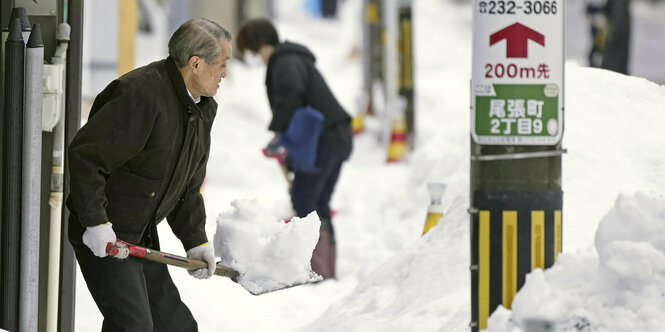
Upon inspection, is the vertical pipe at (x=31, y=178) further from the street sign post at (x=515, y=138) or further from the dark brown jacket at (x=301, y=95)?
the dark brown jacket at (x=301, y=95)

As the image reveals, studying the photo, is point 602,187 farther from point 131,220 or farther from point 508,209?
point 131,220

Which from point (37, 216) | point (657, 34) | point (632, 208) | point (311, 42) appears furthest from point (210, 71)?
point (311, 42)

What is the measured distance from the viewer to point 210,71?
14.7 ft

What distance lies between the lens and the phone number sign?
13.5ft

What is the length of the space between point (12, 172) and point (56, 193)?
1.03ft

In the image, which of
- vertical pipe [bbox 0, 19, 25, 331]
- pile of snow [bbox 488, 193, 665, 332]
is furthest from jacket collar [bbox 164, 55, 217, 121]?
pile of snow [bbox 488, 193, 665, 332]

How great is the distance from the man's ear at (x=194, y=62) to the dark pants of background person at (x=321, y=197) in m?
3.39

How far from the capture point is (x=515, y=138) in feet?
13.5

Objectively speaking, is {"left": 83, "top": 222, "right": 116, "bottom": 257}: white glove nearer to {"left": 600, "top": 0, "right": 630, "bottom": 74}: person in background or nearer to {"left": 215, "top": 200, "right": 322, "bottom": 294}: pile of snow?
{"left": 215, "top": 200, "right": 322, "bottom": 294}: pile of snow

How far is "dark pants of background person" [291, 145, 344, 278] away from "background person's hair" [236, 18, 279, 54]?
77 centimetres

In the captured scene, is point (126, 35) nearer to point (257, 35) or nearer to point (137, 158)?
point (257, 35)

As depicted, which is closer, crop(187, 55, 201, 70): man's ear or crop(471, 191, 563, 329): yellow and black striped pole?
crop(471, 191, 563, 329): yellow and black striped pole

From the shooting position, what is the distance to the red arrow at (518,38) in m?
4.10

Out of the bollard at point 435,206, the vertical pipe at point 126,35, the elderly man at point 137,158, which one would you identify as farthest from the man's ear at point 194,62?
the vertical pipe at point 126,35
